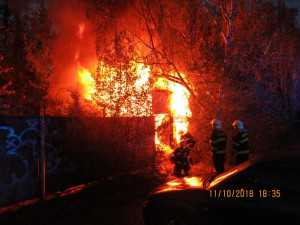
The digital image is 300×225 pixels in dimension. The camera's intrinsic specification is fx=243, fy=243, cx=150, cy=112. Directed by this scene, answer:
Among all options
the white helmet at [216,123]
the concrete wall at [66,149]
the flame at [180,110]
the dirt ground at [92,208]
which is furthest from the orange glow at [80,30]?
the white helmet at [216,123]

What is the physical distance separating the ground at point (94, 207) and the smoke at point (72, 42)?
324 inches

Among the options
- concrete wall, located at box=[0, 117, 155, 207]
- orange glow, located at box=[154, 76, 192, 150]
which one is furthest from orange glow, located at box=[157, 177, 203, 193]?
orange glow, located at box=[154, 76, 192, 150]

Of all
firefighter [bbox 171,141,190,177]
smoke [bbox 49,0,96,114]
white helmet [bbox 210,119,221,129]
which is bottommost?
firefighter [bbox 171,141,190,177]

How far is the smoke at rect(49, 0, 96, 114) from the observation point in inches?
536

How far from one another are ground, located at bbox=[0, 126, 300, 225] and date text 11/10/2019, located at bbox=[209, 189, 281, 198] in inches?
81.0

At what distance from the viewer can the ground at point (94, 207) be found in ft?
16.0

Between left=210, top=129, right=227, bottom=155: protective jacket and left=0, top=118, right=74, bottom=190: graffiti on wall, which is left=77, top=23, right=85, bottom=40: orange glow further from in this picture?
left=210, top=129, right=227, bottom=155: protective jacket

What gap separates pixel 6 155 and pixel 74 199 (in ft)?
6.46

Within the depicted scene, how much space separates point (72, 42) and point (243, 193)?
14.0 meters

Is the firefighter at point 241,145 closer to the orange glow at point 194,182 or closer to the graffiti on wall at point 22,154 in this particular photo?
the orange glow at point 194,182

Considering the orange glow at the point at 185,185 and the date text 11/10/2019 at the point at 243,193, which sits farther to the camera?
the orange glow at the point at 185,185

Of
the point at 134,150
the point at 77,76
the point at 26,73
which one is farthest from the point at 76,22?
the point at 134,150

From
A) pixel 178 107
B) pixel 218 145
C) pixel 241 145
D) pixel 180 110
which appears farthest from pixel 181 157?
pixel 178 107

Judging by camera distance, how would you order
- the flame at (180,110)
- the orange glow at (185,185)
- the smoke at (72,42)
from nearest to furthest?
the orange glow at (185,185) → the flame at (180,110) → the smoke at (72,42)
